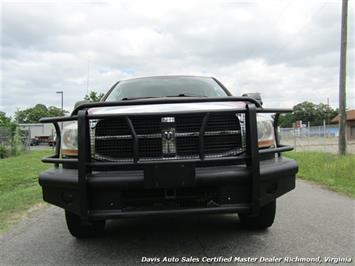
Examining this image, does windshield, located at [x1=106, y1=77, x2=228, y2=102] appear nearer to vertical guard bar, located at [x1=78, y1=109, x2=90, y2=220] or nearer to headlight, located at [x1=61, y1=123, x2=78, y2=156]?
headlight, located at [x1=61, y1=123, x2=78, y2=156]

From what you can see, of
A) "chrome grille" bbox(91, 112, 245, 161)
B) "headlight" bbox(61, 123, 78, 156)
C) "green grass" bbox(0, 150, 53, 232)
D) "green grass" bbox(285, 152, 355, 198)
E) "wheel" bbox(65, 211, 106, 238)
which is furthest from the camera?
"green grass" bbox(285, 152, 355, 198)

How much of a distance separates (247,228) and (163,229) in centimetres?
98

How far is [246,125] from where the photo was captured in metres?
3.63

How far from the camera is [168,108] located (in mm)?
3689

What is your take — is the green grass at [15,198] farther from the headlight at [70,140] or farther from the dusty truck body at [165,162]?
the dusty truck body at [165,162]

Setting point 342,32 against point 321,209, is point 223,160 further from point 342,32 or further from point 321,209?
point 342,32

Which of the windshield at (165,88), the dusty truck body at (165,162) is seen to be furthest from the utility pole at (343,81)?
the dusty truck body at (165,162)

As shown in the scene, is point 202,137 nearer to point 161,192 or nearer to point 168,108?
point 168,108

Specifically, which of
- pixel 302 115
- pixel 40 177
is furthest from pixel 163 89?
pixel 302 115

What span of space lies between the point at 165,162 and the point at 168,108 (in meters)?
0.53

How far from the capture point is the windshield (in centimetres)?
530

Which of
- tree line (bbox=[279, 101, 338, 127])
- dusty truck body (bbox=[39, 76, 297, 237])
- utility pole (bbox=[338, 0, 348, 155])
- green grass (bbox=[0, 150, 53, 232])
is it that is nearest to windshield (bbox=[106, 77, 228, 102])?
dusty truck body (bbox=[39, 76, 297, 237])

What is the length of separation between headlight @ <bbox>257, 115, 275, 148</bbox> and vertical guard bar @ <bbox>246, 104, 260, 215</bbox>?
0.33 m

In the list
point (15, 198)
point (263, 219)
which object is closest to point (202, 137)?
point (263, 219)
